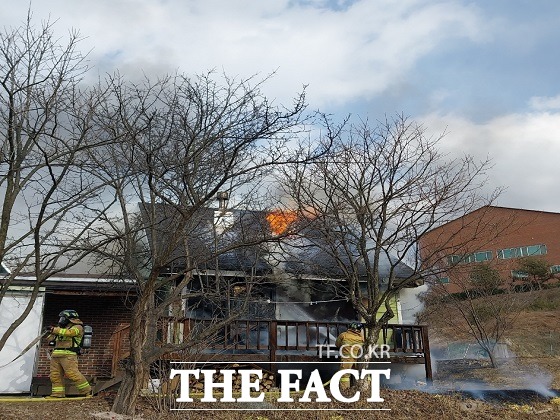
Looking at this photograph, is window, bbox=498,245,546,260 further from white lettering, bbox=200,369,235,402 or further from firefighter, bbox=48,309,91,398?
firefighter, bbox=48,309,91,398

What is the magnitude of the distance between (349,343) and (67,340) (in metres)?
5.89

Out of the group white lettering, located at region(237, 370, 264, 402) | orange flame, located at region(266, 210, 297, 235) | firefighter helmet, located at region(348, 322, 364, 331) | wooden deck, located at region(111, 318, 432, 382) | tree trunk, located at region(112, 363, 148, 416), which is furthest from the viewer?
firefighter helmet, located at region(348, 322, 364, 331)

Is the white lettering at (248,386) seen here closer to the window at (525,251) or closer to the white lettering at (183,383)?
the white lettering at (183,383)

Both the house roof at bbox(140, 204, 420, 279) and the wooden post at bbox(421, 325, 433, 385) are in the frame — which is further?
the wooden post at bbox(421, 325, 433, 385)

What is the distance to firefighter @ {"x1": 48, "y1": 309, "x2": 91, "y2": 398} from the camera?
35.7ft

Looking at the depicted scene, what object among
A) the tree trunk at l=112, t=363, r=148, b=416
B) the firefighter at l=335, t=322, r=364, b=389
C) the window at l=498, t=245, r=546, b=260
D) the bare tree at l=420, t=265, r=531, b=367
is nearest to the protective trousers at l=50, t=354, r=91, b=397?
the tree trunk at l=112, t=363, r=148, b=416

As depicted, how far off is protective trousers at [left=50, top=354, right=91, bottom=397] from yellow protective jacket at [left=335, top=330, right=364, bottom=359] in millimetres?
5359

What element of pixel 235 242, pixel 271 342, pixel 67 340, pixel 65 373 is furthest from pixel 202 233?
pixel 65 373

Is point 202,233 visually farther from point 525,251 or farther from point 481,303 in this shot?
point 525,251

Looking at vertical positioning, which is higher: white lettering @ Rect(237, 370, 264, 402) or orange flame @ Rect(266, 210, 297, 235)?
orange flame @ Rect(266, 210, 297, 235)

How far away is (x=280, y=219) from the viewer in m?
12.3

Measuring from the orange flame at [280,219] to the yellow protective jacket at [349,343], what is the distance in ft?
9.26

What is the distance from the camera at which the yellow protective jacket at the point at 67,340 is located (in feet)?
35.7

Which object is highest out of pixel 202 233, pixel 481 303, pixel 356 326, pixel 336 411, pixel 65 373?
pixel 202 233
